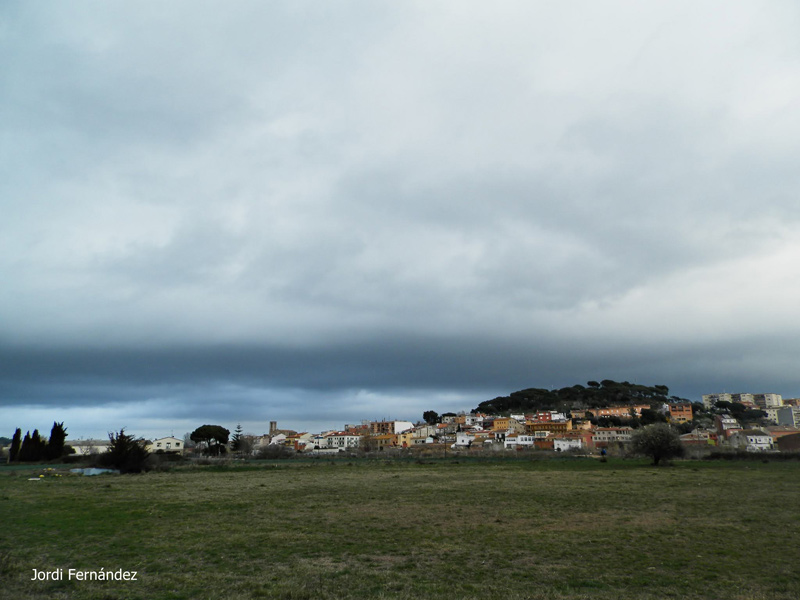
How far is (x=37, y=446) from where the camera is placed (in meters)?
74.8

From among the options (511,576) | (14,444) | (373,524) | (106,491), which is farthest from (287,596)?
(14,444)

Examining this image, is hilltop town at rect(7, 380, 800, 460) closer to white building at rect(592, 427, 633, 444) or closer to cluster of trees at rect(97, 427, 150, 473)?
white building at rect(592, 427, 633, 444)

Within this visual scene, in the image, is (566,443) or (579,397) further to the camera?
(579,397)

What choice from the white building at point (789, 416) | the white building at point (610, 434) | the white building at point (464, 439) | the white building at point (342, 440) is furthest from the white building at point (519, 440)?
the white building at point (789, 416)

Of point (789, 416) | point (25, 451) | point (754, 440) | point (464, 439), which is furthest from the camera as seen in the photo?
point (789, 416)

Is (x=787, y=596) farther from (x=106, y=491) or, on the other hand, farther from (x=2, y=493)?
(x=2, y=493)

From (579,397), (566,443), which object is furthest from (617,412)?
(566,443)

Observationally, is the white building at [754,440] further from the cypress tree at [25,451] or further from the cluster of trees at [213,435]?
the cypress tree at [25,451]

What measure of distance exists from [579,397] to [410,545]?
191618 mm

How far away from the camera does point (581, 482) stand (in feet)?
103

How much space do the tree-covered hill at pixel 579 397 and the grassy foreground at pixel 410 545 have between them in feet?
555

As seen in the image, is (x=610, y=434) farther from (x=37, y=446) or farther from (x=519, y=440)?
(x=37, y=446)

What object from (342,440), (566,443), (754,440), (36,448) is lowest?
(754,440)

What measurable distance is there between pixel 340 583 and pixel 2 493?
82.4ft
